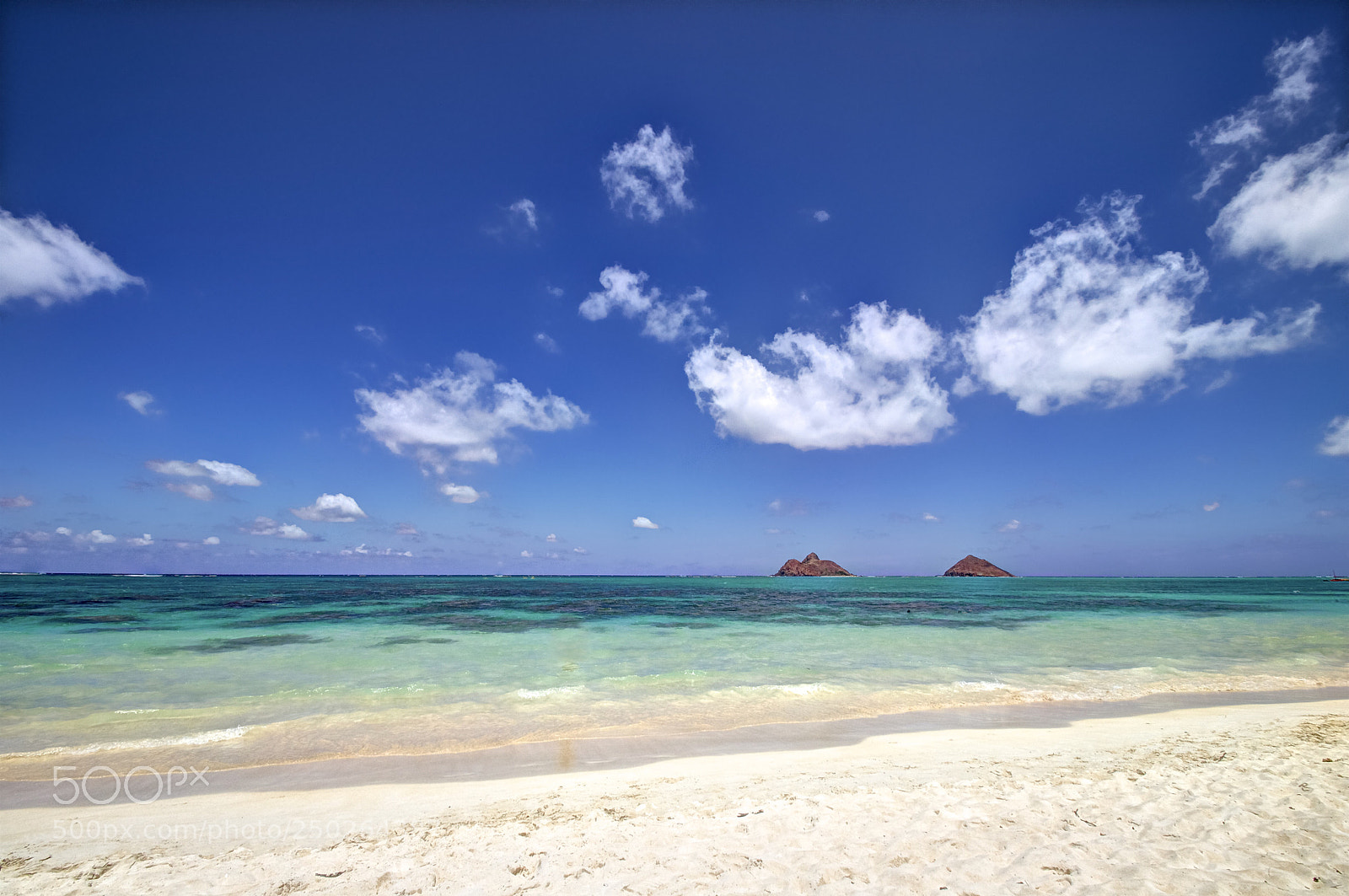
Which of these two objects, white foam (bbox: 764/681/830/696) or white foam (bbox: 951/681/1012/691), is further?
white foam (bbox: 951/681/1012/691)

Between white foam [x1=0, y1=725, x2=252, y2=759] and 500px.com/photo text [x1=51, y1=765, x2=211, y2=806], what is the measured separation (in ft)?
2.13

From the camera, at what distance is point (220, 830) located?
5395 mm

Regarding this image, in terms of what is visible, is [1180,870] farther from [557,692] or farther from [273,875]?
[557,692]

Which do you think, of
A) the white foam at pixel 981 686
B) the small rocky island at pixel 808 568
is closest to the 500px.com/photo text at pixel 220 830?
the white foam at pixel 981 686

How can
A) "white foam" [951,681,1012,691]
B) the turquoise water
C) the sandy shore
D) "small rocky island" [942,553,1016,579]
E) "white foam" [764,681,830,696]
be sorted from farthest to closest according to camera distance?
"small rocky island" [942,553,1016,579] < "white foam" [951,681,1012,691] < "white foam" [764,681,830,696] < the turquoise water < the sandy shore

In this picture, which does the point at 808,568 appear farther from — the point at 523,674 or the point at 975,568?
the point at 523,674

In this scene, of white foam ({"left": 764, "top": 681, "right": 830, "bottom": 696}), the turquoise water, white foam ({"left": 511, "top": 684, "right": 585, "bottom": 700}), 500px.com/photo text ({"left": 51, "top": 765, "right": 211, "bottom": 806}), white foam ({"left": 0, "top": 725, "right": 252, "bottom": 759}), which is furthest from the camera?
white foam ({"left": 764, "top": 681, "right": 830, "bottom": 696})

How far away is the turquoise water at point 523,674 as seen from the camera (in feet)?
29.3

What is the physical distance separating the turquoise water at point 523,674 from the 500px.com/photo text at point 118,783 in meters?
0.49

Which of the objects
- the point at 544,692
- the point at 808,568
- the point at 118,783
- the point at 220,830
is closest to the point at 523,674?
the point at 544,692

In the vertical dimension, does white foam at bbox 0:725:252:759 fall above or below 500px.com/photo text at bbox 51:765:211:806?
below

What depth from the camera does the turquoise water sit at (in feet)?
29.3

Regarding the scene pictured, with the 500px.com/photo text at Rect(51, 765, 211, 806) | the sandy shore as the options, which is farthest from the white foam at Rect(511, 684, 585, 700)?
the 500px.com/photo text at Rect(51, 765, 211, 806)

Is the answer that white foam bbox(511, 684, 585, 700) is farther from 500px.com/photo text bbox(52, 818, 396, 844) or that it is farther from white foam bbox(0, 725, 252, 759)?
500px.com/photo text bbox(52, 818, 396, 844)
